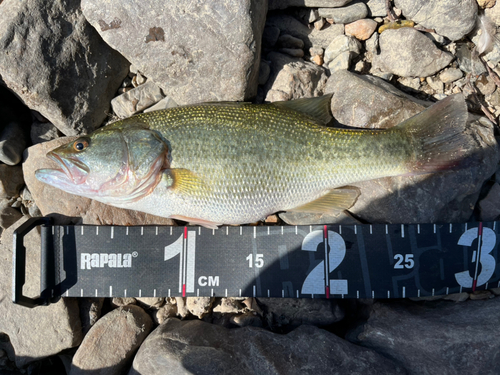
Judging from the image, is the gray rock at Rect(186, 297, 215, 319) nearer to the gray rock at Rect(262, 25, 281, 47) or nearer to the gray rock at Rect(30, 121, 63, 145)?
the gray rock at Rect(30, 121, 63, 145)

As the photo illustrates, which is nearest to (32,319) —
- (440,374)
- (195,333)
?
(195,333)

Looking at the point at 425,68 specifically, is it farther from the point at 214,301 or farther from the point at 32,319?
the point at 32,319

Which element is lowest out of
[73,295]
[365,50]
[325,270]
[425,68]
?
[73,295]

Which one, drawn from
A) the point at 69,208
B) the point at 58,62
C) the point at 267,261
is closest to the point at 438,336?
the point at 267,261

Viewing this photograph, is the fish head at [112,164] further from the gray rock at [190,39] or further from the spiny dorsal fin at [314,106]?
the spiny dorsal fin at [314,106]

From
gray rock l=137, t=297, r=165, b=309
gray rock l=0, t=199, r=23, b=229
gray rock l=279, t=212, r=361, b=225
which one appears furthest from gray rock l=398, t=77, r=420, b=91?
gray rock l=0, t=199, r=23, b=229

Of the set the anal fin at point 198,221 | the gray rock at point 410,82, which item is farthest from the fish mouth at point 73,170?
the gray rock at point 410,82
